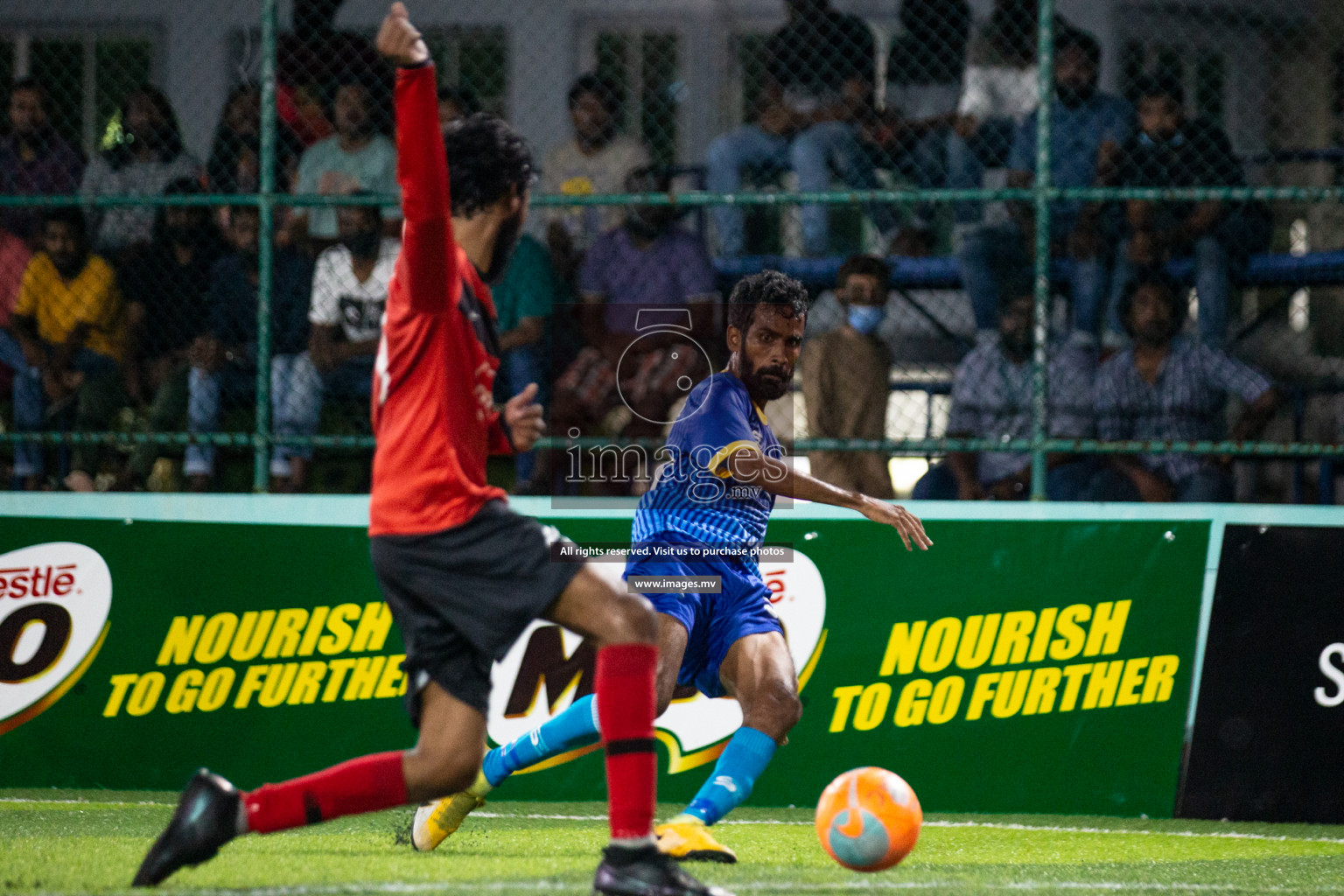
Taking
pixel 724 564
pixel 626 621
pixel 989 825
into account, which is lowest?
pixel 989 825

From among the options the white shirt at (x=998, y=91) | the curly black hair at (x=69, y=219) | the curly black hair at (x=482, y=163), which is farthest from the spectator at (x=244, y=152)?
the curly black hair at (x=482, y=163)

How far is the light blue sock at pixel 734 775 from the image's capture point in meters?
4.86

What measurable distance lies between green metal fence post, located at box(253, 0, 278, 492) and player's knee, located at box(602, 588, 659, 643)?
344 centimetres

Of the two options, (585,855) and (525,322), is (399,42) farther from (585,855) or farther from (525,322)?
(525,322)

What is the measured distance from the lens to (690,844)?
4707mm

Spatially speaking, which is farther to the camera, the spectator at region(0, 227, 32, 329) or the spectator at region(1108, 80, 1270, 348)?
the spectator at region(0, 227, 32, 329)

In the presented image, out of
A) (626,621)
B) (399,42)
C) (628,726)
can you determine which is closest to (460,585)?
(626,621)

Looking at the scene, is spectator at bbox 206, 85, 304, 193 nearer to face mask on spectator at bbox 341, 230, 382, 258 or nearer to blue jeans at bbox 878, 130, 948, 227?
face mask on spectator at bbox 341, 230, 382, 258

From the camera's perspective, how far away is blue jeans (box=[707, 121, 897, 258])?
324 inches

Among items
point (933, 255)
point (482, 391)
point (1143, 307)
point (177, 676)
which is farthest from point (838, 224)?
point (482, 391)

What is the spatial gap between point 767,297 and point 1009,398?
8.22ft

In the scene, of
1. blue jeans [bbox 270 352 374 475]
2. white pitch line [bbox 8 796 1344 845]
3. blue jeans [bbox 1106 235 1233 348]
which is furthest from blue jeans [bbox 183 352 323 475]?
blue jeans [bbox 1106 235 1233 348]

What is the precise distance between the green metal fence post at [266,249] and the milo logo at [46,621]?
827mm

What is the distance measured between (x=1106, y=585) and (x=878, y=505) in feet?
7.46
